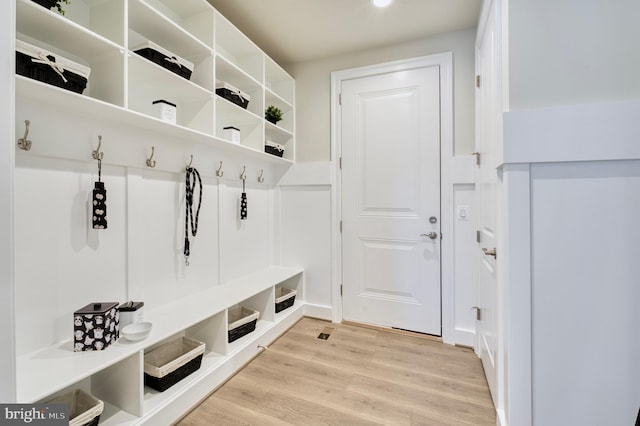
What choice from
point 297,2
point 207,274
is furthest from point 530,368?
point 297,2

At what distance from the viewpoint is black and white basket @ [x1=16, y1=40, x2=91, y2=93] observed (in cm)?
108

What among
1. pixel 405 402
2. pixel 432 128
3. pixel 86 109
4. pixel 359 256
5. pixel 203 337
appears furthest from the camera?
pixel 359 256

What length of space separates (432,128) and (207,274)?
7.03ft

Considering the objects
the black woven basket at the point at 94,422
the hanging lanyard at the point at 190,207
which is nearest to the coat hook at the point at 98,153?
the hanging lanyard at the point at 190,207

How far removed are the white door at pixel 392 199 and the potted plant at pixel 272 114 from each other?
0.61m

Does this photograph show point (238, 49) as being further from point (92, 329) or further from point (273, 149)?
point (92, 329)

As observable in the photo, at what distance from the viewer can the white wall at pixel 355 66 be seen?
2354 millimetres

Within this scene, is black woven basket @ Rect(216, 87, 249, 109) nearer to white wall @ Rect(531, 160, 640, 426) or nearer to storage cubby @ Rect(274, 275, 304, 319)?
storage cubby @ Rect(274, 275, 304, 319)

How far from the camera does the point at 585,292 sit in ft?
3.83

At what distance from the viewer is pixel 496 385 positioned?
5.10 ft

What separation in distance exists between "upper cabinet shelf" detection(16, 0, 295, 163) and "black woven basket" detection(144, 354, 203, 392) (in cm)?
133

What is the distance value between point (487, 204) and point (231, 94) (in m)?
1.87

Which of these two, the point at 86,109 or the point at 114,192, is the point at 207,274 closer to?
the point at 114,192

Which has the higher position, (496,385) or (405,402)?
(496,385)
